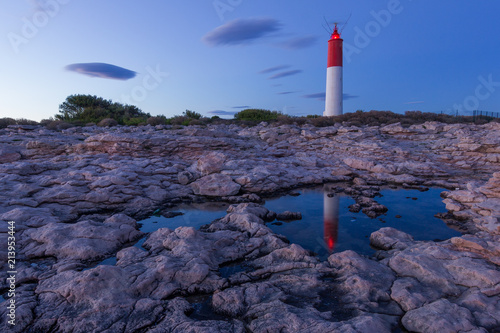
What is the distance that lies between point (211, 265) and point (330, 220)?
4.47 metres

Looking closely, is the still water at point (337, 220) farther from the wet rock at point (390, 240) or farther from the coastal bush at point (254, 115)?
the coastal bush at point (254, 115)

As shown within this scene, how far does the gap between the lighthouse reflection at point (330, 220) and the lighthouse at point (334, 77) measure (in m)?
25.0

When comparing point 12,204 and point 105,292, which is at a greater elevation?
point 12,204

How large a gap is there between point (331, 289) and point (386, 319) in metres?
1.02

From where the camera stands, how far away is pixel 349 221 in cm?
899

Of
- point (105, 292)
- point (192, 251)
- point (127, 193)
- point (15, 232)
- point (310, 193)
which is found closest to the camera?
point (105, 292)

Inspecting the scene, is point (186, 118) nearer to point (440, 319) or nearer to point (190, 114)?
point (190, 114)

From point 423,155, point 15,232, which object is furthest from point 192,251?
point 423,155

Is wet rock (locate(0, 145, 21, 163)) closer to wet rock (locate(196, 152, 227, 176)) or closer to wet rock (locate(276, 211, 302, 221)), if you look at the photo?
wet rock (locate(196, 152, 227, 176))

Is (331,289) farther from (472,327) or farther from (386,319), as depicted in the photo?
(472,327)

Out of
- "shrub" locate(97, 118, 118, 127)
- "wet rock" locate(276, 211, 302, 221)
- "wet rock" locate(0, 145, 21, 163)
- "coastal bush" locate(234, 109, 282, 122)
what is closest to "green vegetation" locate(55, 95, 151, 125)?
"shrub" locate(97, 118, 118, 127)

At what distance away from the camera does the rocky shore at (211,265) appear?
4.41 m

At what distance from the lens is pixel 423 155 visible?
16953mm

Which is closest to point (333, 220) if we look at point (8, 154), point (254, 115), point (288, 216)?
point (288, 216)
